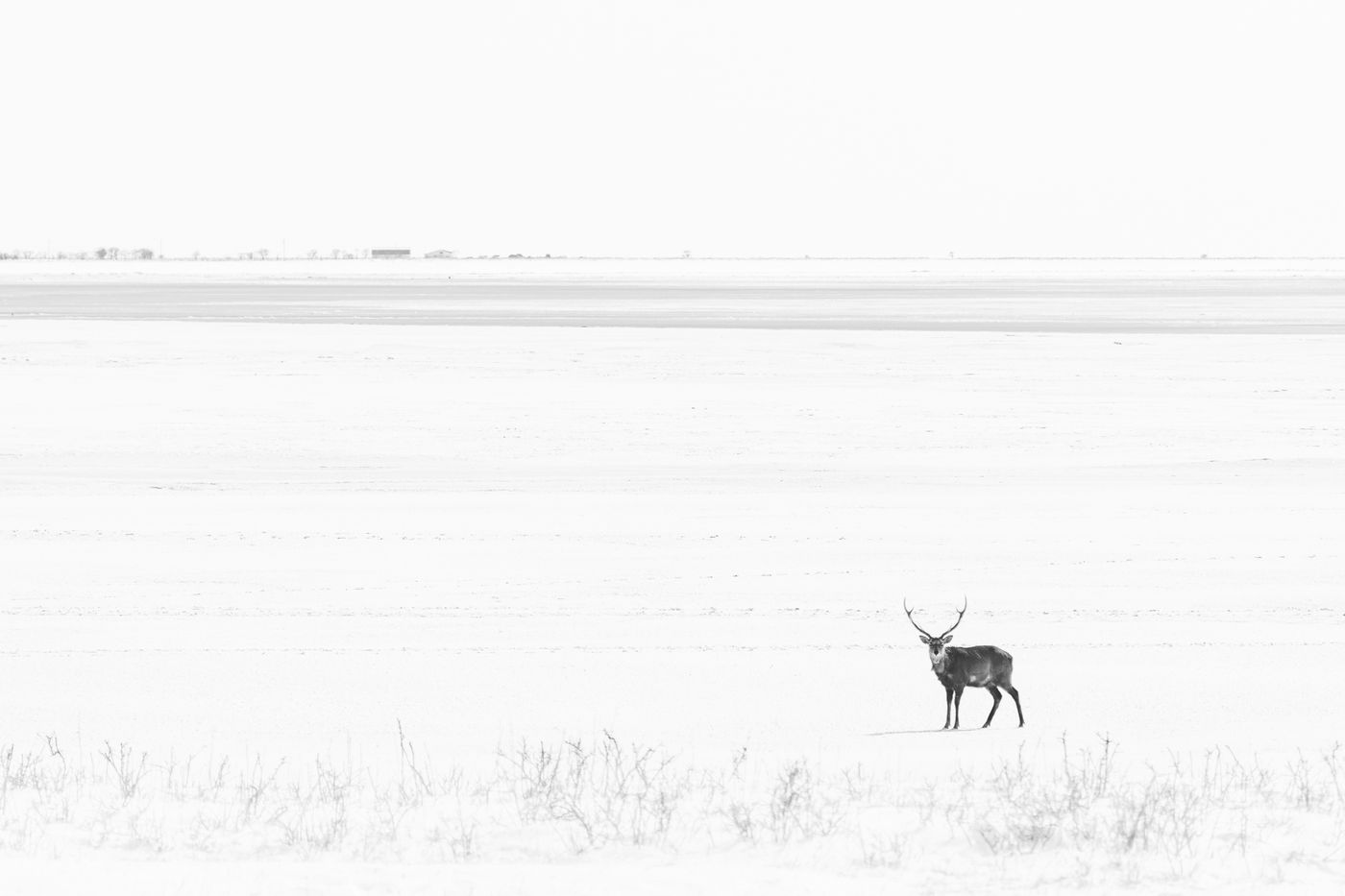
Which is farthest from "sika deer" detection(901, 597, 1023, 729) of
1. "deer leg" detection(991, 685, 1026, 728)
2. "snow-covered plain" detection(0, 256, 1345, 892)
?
"snow-covered plain" detection(0, 256, 1345, 892)

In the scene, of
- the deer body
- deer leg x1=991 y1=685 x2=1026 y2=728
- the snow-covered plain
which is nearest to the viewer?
the snow-covered plain

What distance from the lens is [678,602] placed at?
12.6 metres

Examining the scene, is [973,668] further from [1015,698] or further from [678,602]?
[678,602]

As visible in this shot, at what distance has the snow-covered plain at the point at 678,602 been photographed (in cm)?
723

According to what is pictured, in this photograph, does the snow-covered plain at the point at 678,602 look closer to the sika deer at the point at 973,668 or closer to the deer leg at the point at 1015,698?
the deer leg at the point at 1015,698

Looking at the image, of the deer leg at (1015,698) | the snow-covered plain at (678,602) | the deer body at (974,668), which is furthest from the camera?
the deer leg at (1015,698)

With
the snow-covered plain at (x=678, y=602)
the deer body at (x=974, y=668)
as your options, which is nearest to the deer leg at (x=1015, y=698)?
the deer body at (x=974, y=668)

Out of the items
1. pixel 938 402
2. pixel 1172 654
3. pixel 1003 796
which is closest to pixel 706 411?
pixel 938 402

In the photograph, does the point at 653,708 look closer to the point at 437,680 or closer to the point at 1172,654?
the point at 437,680

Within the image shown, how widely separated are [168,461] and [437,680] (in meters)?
11.8

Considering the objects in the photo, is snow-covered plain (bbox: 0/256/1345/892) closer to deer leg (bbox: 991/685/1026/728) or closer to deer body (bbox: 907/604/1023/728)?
deer leg (bbox: 991/685/1026/728)

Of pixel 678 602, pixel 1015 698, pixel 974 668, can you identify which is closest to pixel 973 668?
pixel 974 668

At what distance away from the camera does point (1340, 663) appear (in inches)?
423

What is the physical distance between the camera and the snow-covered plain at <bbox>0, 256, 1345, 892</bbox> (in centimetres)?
723
